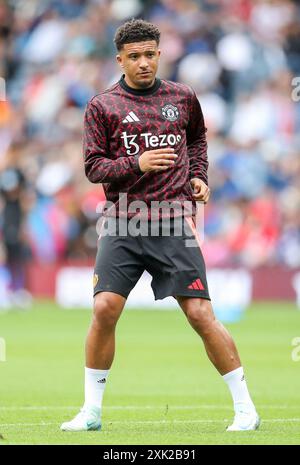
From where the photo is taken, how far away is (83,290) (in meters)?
22.7

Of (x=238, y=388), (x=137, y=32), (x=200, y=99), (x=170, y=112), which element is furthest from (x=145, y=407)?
(x=200, y=99)

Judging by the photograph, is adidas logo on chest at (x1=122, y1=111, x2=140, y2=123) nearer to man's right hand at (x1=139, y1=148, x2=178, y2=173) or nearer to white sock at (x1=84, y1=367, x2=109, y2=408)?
man's right hand at (x1=139, y1=148, x2=178, y2=173)

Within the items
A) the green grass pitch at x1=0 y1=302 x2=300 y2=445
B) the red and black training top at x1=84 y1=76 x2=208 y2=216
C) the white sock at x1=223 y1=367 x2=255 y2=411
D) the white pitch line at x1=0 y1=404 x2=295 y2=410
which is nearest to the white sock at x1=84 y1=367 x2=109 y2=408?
the green grass pitch at x1=0 y1=302 x2=300 y2=445

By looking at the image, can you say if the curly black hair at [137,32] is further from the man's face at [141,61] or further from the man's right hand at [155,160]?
the man's right hand at [155,160]

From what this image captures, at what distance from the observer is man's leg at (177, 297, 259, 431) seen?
8.03 metres

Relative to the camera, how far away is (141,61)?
814cm

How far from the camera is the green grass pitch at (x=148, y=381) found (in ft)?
26.4

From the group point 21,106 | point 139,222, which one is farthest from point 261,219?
point 139,222

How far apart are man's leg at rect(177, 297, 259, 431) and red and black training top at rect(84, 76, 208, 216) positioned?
30.9 inches

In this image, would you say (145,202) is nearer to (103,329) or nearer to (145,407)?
(103,329)

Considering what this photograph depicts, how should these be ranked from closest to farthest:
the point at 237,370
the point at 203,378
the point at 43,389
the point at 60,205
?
the point at 237,370 → the point at 43,389 → the point at 203,378 → the point at 60,205
